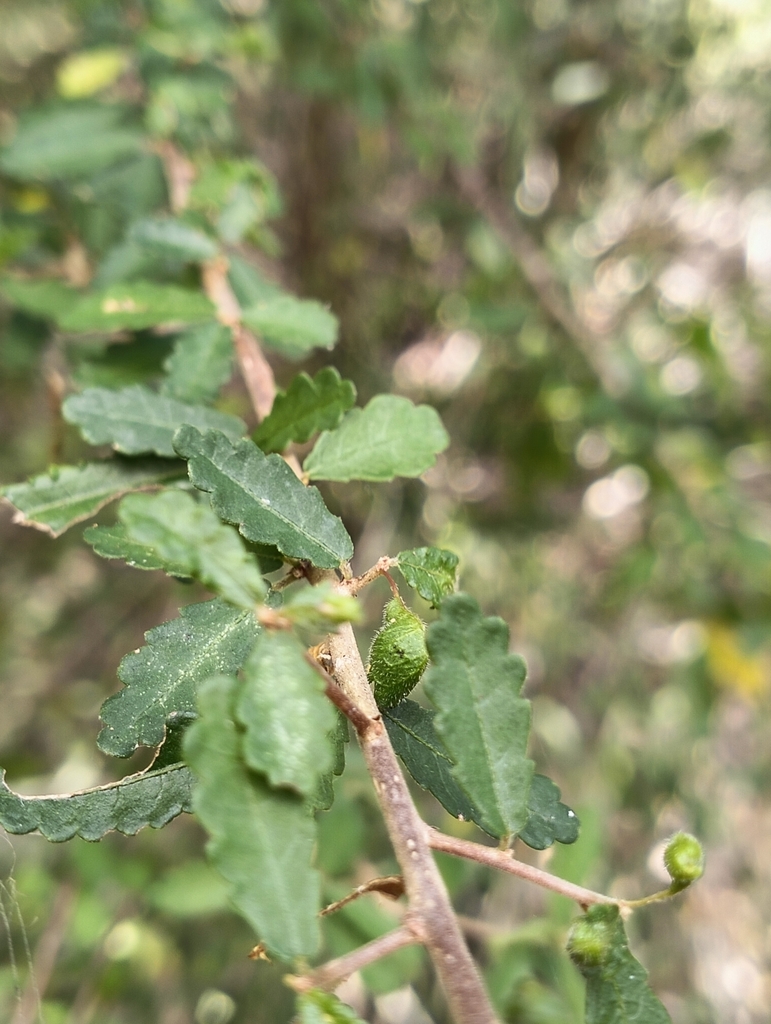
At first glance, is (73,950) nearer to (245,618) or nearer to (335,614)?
(245,618)

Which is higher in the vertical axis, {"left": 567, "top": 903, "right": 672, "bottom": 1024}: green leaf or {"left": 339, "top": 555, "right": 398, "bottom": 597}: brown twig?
{"left": 339, "top": 555, "right": 398, "bottom": 597}: brown twig

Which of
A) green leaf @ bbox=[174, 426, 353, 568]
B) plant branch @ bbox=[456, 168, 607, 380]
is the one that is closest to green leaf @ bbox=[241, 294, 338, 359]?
green leaf @ bbox=[174, 426, 353, 568]

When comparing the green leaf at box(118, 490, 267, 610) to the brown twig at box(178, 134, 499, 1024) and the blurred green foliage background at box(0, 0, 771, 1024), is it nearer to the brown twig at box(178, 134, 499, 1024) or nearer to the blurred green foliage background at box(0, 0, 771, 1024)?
the brown twig at box(178, 134, 499, 1024)

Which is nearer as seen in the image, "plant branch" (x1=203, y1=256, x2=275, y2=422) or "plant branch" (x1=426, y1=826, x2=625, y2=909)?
"plant branch" (x1=426, y1=826, x2=625, y2=909)

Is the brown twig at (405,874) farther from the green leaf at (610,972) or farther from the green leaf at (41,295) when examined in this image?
the green leaf at (41,295)

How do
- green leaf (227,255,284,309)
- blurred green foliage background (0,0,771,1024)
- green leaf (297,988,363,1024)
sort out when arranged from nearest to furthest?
green leaf (297,988,363,1024), green leaf (227,255,284,309), blurred green foliage background (0,0,771,1024)

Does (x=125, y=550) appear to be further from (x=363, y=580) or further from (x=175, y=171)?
(x=175, y=171)

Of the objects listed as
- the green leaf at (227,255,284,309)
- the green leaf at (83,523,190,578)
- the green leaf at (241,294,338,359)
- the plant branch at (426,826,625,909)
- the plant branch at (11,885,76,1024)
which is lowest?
the plant branch at (11,885,76,1024)

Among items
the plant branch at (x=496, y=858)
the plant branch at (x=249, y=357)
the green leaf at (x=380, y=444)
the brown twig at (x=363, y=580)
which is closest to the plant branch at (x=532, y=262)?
the plant branch at (x=249, y=357)
